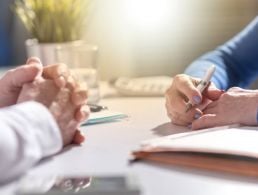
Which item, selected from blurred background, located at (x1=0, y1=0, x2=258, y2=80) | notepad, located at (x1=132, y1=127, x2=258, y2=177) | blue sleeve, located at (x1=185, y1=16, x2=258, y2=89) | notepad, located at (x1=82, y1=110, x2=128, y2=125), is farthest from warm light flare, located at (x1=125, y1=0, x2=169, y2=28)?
notepad, located at (x1=132, y1=127, x2=258, y2=177)

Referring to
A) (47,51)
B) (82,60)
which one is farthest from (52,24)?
(82,60)

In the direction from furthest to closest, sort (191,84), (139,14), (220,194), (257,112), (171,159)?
(139,14), (191,84), (257,112), (171,159), (220,194)

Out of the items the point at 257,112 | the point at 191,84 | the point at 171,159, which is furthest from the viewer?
the point at 191,84

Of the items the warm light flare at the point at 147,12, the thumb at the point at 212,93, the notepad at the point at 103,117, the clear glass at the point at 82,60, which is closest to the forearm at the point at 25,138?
the notepad at the point at 103,117

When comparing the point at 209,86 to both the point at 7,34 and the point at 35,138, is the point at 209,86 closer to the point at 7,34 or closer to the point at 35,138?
the point at 35,138

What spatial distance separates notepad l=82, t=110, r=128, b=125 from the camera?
1.14m

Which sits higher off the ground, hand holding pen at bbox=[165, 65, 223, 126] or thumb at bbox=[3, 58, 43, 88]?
thumb at bbox=[3, 58, 43, 88]

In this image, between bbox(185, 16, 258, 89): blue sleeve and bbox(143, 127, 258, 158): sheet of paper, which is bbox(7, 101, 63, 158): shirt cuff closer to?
bbox(143, 127, 258, 158): sheet of paper

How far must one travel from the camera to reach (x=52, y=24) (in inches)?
66.8

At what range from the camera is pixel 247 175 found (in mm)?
763

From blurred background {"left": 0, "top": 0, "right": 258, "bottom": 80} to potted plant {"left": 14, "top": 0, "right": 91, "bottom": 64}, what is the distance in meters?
0.23

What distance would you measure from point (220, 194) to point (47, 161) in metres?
0.28

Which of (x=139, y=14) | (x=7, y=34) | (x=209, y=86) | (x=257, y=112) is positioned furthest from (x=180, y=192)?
(x=7, y=34)

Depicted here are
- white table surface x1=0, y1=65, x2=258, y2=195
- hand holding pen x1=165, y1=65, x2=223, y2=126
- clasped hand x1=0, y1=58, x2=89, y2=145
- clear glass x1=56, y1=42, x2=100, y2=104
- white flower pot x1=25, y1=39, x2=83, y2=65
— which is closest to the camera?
white table surface x1=0, y1=65, x2=258, y2=195
